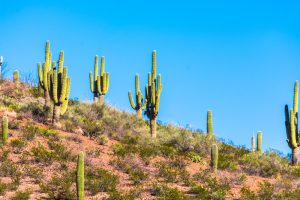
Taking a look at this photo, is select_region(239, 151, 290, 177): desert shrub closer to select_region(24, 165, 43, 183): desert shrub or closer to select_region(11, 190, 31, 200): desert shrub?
select_region(24, 165, 43, 183): desert shrub

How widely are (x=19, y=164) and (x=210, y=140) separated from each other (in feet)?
35.6

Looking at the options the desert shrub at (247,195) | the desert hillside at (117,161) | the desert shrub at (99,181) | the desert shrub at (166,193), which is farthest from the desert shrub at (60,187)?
the desert shrub at (247,195)

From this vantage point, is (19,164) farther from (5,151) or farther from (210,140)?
(210,140)

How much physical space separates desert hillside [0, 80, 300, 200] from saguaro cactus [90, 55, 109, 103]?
119 centimetres

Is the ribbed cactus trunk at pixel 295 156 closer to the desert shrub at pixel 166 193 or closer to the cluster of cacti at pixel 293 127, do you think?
the cluster of cacti at pixel 293 127

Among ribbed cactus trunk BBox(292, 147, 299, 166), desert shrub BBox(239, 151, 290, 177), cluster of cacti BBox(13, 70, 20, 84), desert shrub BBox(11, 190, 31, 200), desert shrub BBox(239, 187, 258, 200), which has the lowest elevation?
desert shrub BBox(11, 190, 31, 200)

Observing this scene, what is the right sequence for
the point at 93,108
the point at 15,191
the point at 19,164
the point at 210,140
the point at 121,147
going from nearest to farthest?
the point at 15,191 < the point at 19,164 < the point at 121,147 < the point at 210,140 < the point at 93,108

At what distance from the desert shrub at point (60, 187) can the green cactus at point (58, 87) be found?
234 inches

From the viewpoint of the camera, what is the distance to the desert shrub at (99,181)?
15.5m

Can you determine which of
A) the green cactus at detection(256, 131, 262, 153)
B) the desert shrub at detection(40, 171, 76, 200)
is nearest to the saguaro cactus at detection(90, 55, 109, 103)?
the green cactus at detection(256, 131, 262, 153)

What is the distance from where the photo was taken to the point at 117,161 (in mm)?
18656

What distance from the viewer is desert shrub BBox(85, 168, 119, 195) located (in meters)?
15.5

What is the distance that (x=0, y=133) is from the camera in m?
19.9

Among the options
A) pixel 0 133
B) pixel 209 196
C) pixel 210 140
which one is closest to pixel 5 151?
pixel 0 133
